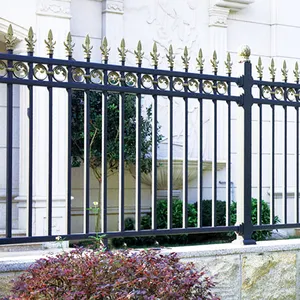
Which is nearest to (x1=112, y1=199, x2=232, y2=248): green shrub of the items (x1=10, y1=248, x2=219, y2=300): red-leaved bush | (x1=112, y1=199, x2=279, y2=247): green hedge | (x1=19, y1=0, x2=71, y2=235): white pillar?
(x1=112, y1=199, x2=279, y2=247): green hedge

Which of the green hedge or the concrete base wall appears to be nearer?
the concrete base wall

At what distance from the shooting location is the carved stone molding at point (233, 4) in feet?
34.8

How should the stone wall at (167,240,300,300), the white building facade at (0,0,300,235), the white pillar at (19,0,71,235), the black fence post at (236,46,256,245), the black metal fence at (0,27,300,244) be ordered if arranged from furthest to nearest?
the white building facade at (0,0,300,235), the white pillar at (19,0,71,235), the black fence post at (236,46,256,245), the stone wall at (167,240,300,300), the black metal fence at (0,27,300,244)

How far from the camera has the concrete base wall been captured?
5008 millimetres

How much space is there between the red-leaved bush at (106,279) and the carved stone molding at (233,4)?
7334mm

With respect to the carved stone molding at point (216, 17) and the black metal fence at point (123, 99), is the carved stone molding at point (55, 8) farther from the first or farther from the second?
the black metal fence at point (123, 99)

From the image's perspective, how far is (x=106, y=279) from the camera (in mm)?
3643

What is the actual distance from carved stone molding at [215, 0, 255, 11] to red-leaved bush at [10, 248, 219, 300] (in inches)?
289

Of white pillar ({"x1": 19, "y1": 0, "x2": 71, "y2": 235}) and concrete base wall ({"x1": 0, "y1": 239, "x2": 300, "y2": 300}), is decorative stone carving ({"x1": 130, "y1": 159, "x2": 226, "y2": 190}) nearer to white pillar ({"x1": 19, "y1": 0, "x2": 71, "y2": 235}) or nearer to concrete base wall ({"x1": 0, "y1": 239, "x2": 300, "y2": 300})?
white pillar ({"x1": 19, "y1": 0, "x2": 71, "y2": 235})

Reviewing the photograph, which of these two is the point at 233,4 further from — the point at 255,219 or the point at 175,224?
the point at 175,224

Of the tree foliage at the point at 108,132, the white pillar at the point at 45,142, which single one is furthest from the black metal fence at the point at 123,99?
the white pillar at the point at 45,142

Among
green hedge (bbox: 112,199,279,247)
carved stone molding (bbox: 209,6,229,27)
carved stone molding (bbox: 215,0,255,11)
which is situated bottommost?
green hedge (bbox: 112,199,279,247)

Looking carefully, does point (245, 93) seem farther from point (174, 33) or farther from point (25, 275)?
point (174, 33)

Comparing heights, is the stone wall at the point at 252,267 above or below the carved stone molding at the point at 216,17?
below
